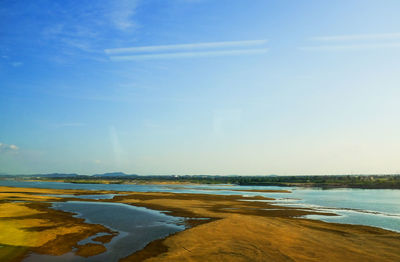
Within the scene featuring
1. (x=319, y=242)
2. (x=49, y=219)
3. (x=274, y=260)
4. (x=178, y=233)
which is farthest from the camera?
(x=49, y=219)

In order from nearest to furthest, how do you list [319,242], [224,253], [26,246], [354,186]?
[224,253] → [26,246] → [319,242] → [354,186]

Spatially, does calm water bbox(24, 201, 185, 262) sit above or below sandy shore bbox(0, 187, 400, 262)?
below

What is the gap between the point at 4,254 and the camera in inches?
747

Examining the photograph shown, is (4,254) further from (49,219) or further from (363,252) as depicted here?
(363,252)

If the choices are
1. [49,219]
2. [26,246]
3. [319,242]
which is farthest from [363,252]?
[49,219]

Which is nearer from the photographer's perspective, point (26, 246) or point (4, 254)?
point (4, 254)

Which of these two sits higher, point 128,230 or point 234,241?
point 234,241

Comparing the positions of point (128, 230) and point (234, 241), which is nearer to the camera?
point (234, 241)

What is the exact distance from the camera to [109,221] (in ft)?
111

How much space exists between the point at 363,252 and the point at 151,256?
1582 centimetres

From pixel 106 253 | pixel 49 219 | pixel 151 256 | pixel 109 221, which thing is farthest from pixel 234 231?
pixel 49 219

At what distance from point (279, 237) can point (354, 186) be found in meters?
124

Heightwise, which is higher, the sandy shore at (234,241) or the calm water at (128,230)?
the sandy shore at (234,241)

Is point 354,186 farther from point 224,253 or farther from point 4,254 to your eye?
point 4,254
